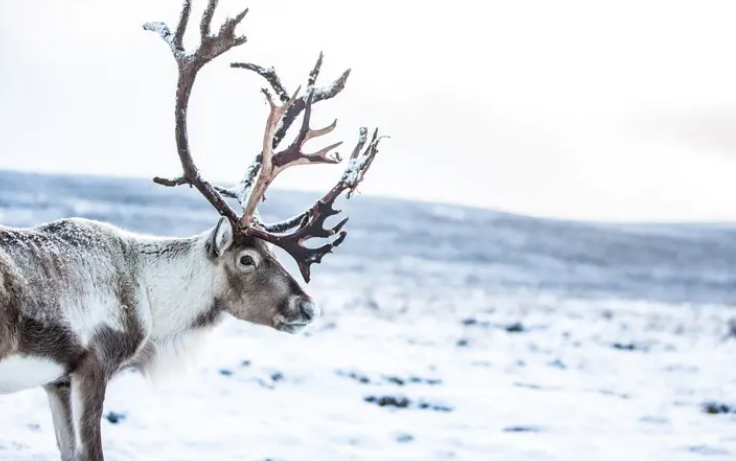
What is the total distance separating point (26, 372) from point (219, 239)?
1.06 meters

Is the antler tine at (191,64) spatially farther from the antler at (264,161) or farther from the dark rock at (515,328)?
the dark rock at (515,328)

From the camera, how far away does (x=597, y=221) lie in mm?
32219

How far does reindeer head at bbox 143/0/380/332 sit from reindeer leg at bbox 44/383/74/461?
0.86 m

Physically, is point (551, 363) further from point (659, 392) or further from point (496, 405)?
point (496, 405)

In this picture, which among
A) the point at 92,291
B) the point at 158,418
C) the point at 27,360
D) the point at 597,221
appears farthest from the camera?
the point at 597,221

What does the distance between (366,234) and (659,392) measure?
17065mm

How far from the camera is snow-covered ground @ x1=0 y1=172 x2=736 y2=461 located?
19.9 ft

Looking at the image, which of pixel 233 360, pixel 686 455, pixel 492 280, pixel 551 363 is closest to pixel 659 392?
pixel 551 363

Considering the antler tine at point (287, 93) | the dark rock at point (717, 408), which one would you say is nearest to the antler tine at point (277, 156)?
the antler tine at point (287, 93)

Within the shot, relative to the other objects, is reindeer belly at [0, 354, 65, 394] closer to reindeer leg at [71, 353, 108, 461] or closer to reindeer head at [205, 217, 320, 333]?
reindeer leg at [71, 353, 108, 461]

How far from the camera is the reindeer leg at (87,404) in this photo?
4117 mm

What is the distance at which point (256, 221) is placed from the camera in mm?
4809

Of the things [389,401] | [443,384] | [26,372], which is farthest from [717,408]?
[26,372]

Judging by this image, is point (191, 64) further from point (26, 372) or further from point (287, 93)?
point (26, 372)
